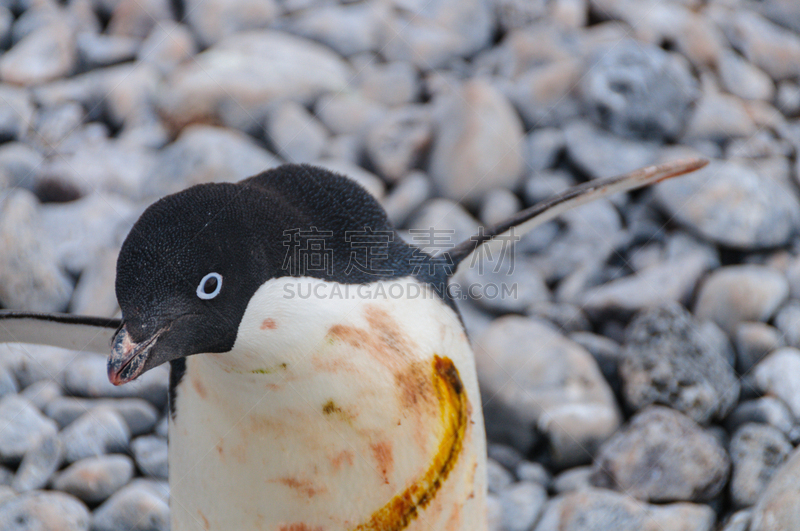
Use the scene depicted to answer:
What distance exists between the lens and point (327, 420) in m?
0.77

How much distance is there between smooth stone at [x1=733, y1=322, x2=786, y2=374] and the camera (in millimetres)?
1616

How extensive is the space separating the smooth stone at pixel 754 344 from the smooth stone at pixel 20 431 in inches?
58.1

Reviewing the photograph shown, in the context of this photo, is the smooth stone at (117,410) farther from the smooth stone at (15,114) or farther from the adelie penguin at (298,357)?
the smooth stone at (15,114)

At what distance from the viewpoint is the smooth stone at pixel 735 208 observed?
6.07 ft

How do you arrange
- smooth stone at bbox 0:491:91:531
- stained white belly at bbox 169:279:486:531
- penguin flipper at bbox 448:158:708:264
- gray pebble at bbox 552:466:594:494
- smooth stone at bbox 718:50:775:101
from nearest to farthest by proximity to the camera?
stained white belly at bbox 169:279:486:531 < penguin flipper at bbox 448:158:708:264 < smooth stone at bbox 0:491:91:531 < gray pebble at bbox 552:466:594:494 < smooth stone at bbox 718:50:775:101

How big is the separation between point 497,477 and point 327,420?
774mm

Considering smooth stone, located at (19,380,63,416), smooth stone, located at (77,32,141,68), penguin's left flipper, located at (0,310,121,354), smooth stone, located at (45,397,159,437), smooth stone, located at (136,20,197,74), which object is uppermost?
penguin's left flipper, located at (0,310,121,354)

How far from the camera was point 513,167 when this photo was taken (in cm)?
210

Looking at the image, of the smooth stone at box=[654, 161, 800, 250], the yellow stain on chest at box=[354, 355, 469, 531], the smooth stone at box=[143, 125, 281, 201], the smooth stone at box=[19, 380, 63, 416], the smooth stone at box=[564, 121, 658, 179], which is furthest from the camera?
the smooth stone at box=[564, 121, 658, 179]

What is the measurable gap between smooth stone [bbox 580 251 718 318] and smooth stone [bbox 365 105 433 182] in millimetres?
678

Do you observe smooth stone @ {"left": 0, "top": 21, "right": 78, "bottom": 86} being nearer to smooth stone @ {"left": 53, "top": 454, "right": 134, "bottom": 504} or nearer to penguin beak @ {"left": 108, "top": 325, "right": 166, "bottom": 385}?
smooth stone @ {"left": 53, "top": 454, "right": 134, "bottom": 504}

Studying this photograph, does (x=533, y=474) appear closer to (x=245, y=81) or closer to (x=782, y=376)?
(x=782, y=376)

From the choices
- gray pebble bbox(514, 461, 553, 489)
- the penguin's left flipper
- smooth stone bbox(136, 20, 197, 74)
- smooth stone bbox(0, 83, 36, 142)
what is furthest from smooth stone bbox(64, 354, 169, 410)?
smooth stone bbox(136, 20, 197, 74)

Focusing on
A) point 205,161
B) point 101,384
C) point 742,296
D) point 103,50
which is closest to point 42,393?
point 101,384
